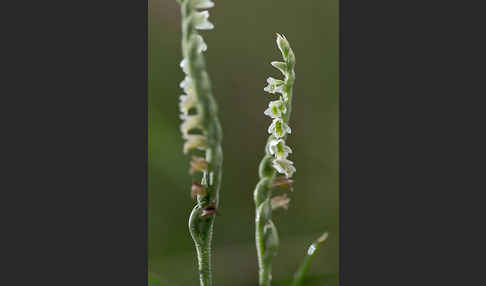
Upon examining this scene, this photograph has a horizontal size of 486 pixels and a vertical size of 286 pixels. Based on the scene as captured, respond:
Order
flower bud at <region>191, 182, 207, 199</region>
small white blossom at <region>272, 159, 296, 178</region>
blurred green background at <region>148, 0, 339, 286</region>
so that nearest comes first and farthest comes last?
1. flower bud at <region>191, 182, 207, 199</region>
2. small white blossom at <region>272, 159, 296, 178</region>
3. blurred green background at <region>148, 0, 339, 286</region>

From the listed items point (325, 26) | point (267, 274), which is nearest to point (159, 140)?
point (325, 26)

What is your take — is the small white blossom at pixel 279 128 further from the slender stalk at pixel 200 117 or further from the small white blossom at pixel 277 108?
the slender stalk at pixel 200 117

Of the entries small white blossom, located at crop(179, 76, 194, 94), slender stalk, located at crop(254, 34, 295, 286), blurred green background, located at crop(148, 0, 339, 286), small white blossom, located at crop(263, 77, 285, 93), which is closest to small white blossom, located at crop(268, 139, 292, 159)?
slender stalk, located at crop(254, 34, 295, 286)

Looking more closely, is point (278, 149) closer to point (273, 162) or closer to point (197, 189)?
point (273, 162)

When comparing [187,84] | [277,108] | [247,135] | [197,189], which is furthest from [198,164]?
[247,135]

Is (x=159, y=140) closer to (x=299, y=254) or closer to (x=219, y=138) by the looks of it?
(x=299, y=254)

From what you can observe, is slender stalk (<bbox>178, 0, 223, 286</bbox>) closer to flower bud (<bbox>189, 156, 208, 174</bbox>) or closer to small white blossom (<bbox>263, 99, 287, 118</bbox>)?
flower bud (<bbox>189, 156, 208, 174</bbox>)
